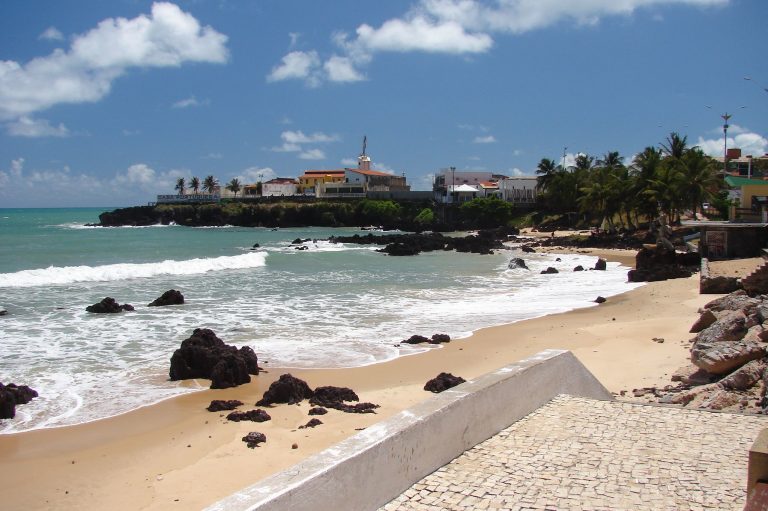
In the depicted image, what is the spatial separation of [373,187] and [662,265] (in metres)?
82.0

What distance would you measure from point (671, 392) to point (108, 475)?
7120mm

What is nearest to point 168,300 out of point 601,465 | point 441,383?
point 441,383

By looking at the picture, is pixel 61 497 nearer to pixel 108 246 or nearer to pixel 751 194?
pixel 751 194

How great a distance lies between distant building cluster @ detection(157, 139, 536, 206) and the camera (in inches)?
3509

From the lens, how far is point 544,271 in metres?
31.3

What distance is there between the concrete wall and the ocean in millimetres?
6448

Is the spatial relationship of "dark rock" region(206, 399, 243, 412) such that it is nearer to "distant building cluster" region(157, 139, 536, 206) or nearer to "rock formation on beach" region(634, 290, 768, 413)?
"rock formation on beach" region(634, 290, 768, 413)

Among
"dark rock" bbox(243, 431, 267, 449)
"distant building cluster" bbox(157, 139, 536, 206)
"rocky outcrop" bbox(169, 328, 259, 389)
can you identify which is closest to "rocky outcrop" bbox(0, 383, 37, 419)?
"rocky outcrop" bbox(169, 328, 259, 389)

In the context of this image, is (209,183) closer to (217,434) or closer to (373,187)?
(373,187)

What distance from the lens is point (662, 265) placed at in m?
26.5

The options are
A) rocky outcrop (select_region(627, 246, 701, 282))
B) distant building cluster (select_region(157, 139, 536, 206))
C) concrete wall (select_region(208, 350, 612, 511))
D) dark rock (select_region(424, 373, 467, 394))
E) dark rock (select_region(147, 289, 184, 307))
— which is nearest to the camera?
concrete wall (select_region(208, 350, 612, 511))

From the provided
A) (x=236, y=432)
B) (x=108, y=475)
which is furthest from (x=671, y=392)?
(x=108, y=475)

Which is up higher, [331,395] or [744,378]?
[744,378]

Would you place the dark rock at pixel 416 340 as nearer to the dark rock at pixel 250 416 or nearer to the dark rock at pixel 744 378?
the dark rock at pixel 250 416
